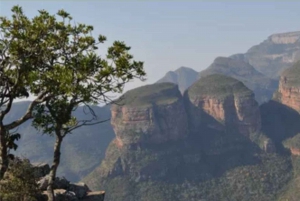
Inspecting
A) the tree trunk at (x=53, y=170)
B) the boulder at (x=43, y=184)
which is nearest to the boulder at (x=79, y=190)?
the boulder at (x=43, y=184)

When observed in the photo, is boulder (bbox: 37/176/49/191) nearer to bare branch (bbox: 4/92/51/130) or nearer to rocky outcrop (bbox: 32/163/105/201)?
rocky outcrop (bbox: 32/163/105/201)

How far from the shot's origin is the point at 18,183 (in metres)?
21.0

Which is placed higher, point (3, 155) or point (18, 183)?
point (3, 155)

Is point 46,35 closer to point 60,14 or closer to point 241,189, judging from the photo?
point 60,14

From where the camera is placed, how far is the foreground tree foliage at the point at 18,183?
2072 cm

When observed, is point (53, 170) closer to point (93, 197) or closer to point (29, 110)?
point (29, 110)

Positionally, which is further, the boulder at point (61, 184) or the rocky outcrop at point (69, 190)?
the boulder at point (61, 184)

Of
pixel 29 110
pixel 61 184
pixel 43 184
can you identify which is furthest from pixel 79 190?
pixel 29 110

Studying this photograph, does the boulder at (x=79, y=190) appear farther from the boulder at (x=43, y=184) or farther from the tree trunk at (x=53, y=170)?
the tree trunk at (x=53, y=170)

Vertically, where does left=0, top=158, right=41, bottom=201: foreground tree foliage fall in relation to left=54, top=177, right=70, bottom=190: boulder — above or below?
above

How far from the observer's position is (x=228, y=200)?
193625mm

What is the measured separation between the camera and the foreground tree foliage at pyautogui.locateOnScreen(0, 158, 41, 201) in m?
20.7

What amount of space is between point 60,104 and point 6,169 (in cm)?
484

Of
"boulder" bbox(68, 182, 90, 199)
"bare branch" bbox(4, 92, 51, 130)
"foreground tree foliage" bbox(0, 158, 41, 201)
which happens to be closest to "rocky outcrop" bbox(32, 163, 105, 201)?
"boulder" bbox(68, 182, 90, 199)
